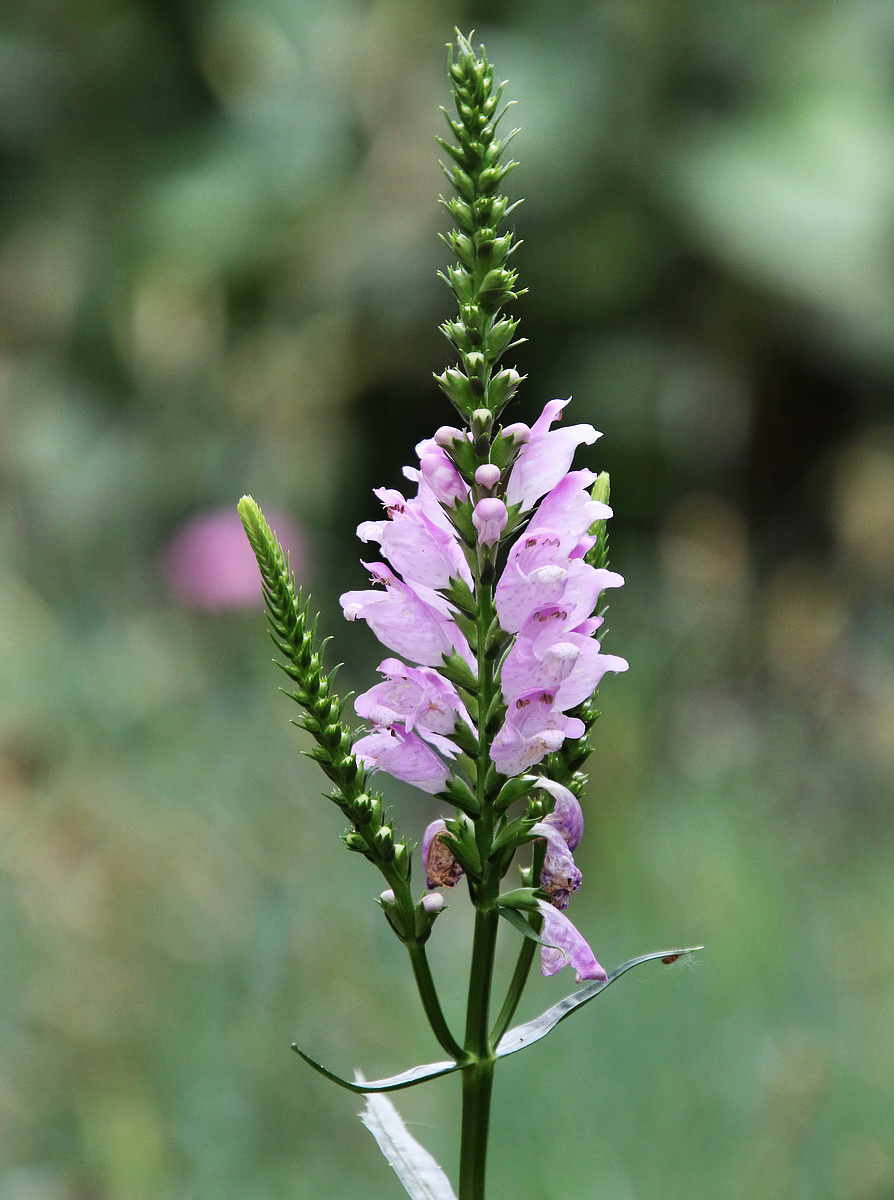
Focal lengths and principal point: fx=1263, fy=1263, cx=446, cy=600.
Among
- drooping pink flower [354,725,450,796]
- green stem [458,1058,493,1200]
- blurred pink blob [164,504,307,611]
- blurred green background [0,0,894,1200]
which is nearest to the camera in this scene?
green stem [458,1058,493,1200]

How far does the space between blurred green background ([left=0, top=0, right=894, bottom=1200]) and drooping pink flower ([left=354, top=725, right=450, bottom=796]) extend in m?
1.99

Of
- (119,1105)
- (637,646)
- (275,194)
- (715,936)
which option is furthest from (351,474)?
(119,1105)

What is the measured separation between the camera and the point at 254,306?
616cm

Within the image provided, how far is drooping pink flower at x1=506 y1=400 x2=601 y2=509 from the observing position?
0.84 meters

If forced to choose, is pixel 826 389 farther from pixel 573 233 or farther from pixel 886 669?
pixel 886 669

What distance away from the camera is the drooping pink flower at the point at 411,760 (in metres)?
0.86

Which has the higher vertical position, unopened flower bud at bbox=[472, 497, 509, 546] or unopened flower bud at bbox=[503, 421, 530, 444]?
unopened flower bud at bbox=[503, 421, 530, 444]

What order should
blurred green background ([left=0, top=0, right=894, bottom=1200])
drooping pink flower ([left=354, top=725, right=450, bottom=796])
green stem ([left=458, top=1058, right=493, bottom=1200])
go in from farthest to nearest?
blurred green background ([left=0, top=0, right=894, bottom=1200])
drooping pink flower ([left=354, top=725, right=450, bottom=796])
green stem ([left=458, top=1058, right=493, bottom=1200])

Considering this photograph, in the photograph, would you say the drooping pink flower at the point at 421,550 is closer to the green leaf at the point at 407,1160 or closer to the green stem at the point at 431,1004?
the green stem at the point at 431,1004

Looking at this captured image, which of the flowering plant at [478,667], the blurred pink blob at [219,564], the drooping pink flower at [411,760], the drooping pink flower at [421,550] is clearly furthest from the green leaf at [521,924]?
the blurred pink blob at [219,564]

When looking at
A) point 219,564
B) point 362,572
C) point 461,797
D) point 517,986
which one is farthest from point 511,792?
point 362,572

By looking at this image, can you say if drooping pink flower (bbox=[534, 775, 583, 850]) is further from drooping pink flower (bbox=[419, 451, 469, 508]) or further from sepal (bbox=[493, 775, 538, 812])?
drooping pink flower (bbox=[419, 451, 469, 508])

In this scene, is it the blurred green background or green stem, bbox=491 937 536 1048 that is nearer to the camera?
green stem, bbox=491 937 536 1048

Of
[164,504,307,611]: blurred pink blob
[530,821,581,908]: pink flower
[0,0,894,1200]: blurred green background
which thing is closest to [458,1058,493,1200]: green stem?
[530,821,581,908]: pink flower
